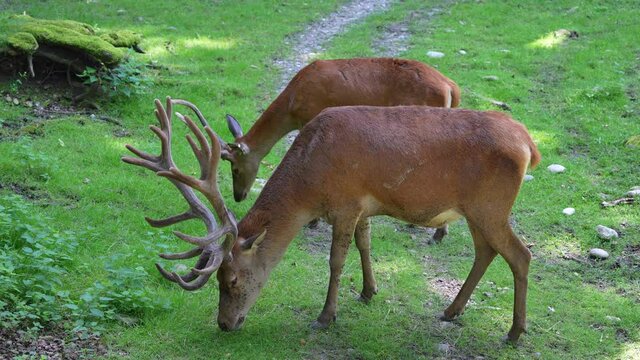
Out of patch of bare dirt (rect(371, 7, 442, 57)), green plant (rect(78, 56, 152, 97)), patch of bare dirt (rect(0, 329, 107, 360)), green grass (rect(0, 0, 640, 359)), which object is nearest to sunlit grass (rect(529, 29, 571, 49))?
green grass (rect(0, 0, 640, 359))

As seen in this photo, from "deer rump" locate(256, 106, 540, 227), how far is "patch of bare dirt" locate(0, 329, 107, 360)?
5.41 ft

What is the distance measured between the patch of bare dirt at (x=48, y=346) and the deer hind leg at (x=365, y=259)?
7.06 feet

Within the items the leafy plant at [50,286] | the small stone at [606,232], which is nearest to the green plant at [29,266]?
the leafy plant at [50,286]

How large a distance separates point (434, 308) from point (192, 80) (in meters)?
5.78

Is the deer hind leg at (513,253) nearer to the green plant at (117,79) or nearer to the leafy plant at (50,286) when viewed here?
the leafy plant at (50,286)

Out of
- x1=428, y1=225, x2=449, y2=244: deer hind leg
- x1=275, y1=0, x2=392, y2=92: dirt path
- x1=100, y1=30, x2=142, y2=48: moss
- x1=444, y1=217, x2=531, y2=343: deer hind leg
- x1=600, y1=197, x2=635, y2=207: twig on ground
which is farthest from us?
x1=275, y1=0, x2=392, y2=92: dirt path

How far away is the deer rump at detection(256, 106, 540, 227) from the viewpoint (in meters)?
6.40

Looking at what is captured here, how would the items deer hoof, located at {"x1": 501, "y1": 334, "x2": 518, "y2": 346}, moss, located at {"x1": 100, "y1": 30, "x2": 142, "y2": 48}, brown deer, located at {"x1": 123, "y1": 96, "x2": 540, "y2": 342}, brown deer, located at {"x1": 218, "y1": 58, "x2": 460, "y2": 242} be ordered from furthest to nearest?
moss, located at {"x1": 100, "y1": 30, "x2": 142, "y2": 48}, brown deer, located at {"x1": 218, "y1": 58, "x2": 460, "y2": 242}, deer hoof, located at {"x1": 501, "y1": 334, "x2": 518, "y2": 346}, brown deer, located at {"x1": 123, "y1": 96, "x2": 540, "y2": 342}

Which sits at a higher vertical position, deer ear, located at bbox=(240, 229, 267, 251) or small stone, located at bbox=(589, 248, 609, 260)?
deer ear, located at bbox=(240, 229, 267, 251)

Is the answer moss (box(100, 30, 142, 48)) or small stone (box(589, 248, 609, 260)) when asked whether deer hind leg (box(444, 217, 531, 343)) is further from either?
moss (box(100, 30, 142, 48))

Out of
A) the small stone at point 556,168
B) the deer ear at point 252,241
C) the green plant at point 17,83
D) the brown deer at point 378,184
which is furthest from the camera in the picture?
the green plant at point 17,83

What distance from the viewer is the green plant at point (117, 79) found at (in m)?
10.4

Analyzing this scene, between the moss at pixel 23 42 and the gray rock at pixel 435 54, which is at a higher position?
the moss at pixel 23 42

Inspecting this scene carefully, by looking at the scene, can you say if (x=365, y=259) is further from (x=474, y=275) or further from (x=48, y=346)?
(x=48, y=346)
